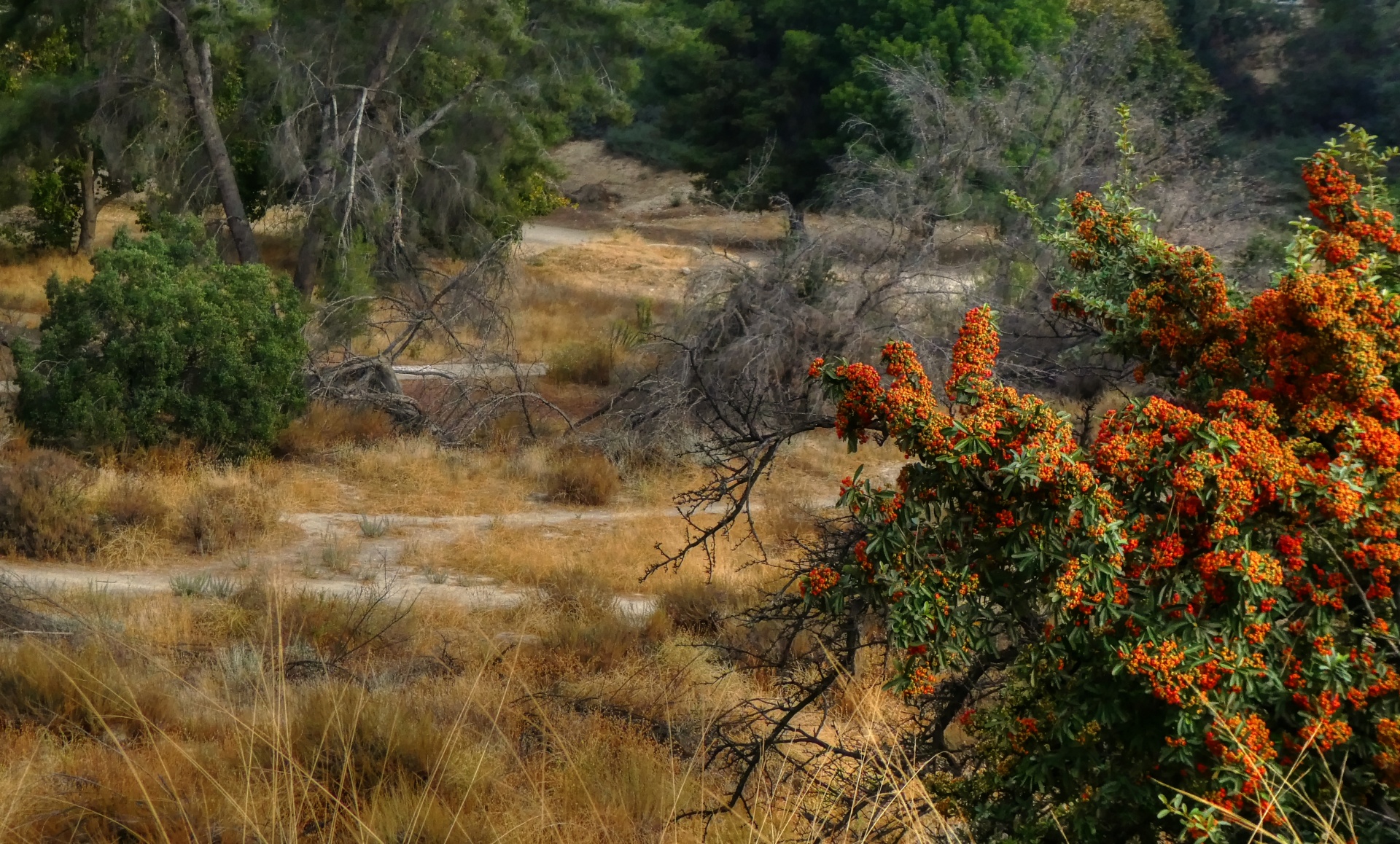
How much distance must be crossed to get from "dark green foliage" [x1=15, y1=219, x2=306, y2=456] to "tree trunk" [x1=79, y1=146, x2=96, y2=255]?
12.7 m

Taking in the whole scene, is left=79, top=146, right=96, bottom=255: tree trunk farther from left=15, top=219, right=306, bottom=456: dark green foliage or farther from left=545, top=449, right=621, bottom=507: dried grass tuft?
left=545, top=449, right=621, bottom=507: dried grass tuft

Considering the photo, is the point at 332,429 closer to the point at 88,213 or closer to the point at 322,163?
the point at 322,163

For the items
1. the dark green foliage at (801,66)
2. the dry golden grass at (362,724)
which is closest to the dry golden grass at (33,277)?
the dark green foliage at (801,66)

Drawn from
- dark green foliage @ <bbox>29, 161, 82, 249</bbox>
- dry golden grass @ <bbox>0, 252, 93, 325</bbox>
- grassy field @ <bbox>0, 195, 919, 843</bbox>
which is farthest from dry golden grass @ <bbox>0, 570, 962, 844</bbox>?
dark green foliage @ <bbox>29, 161, 82, 249</bbox>

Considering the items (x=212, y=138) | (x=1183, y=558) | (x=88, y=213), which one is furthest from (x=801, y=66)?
(x=1183, y=558)

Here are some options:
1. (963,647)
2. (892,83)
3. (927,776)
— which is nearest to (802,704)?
(927,776)

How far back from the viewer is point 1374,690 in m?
2.71

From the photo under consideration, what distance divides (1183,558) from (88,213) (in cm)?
2633

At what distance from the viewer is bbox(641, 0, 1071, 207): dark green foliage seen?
1014 inches

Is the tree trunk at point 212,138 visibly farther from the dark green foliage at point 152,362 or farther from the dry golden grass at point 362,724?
the dry golden grass at point 362,724

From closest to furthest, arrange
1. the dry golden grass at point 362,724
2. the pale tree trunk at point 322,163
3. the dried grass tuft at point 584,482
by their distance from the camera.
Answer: the dry golden grass at point 362,724
the dried grass tuft at point 584,482
the pale tree trunk at point 322,163

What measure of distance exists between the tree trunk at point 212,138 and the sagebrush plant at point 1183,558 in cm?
1509

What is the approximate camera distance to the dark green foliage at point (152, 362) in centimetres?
1283

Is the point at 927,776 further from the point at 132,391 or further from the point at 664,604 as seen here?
the point at 132,391
